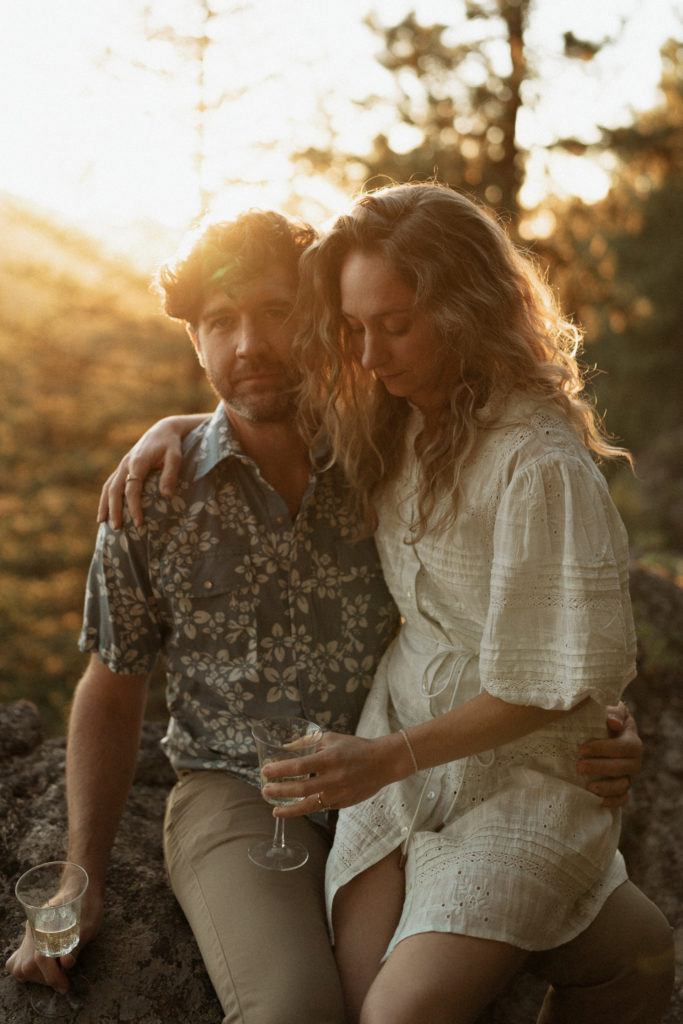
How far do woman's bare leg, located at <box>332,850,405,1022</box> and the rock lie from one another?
0.37 metres

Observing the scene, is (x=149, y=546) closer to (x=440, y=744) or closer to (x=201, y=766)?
(x=201, y=766)

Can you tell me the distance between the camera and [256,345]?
2.63 m

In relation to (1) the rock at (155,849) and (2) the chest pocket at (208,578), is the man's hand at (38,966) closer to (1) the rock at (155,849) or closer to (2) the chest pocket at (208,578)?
(1) the rock at (155,849)

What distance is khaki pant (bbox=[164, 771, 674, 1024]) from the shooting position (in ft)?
6.61

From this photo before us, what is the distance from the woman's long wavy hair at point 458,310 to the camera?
88.4 inches

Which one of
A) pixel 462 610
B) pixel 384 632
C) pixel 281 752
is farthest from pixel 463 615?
pixel 281 752

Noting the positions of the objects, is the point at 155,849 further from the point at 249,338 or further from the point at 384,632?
the point at 249,338

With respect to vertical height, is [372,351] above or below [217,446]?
above

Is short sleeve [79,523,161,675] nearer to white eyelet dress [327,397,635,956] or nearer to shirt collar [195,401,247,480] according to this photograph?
shirt collar [195,401,247,480]

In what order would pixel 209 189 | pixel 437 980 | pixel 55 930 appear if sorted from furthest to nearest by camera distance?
pixel 209 189, pixel 55 930, pixel 437 980

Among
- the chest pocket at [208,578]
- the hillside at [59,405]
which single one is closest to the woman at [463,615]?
the chest pocket at [208,578]

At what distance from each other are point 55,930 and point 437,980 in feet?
2.94

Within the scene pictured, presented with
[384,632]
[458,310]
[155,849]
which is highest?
[458,310]

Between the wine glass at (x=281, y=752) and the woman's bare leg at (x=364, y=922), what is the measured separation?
171mm
